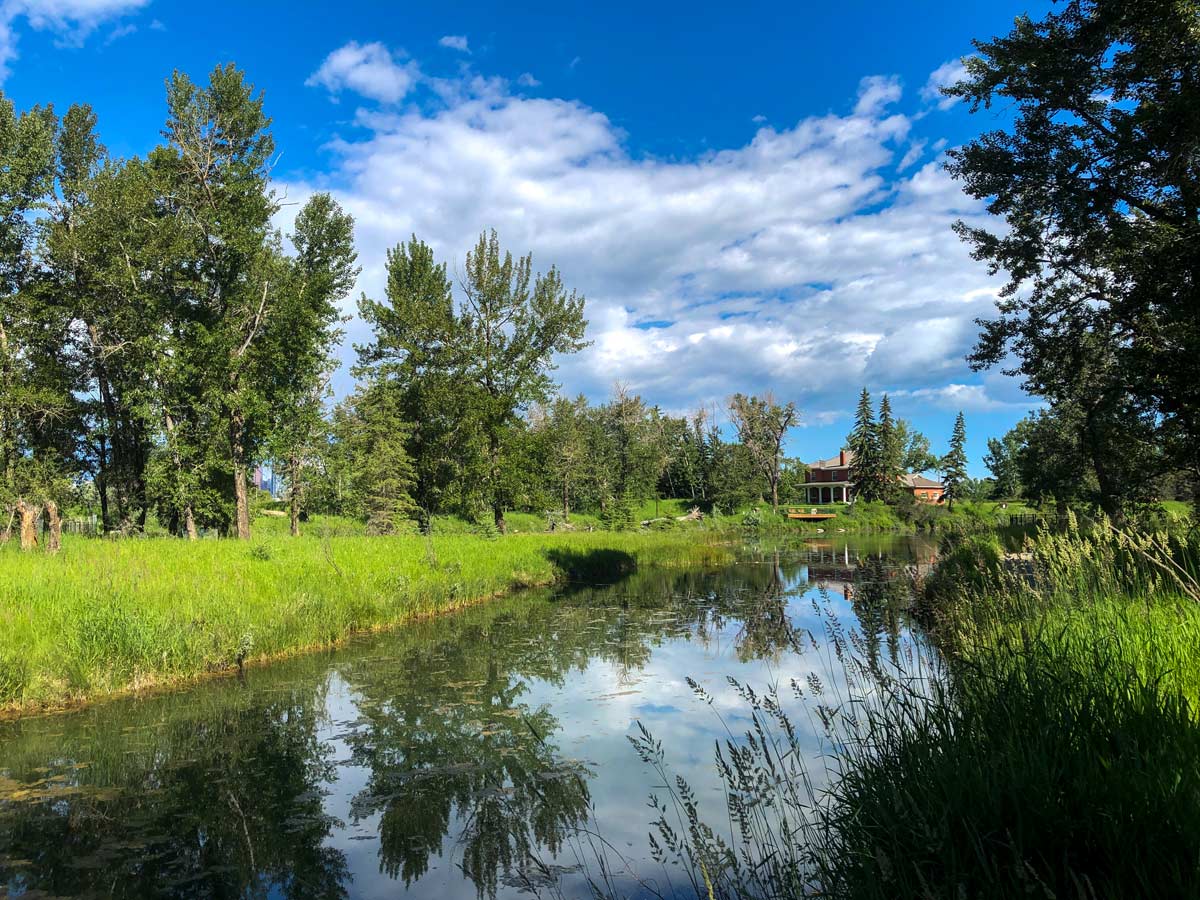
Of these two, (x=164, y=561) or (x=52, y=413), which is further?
(x=52, y=413)

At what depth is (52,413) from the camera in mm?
22438

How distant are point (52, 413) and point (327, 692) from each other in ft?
63.9

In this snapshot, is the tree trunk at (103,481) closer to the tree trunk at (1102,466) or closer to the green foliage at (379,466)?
the green foliage at (379,466)

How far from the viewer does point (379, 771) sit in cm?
714

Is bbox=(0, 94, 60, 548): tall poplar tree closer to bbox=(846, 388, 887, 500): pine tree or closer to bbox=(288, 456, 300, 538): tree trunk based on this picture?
bbox=(288, 456, 300, 538): tree trunk

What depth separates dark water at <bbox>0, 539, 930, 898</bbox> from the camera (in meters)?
5.17

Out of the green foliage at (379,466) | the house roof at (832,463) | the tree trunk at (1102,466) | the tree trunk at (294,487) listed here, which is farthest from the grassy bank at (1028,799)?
the house roof at (832,463)

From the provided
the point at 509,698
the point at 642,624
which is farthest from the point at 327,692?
the point at 642,624

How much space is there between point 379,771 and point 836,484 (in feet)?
299

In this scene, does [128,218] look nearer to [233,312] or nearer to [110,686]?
[233,312]

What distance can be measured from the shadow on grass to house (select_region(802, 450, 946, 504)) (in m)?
67.5

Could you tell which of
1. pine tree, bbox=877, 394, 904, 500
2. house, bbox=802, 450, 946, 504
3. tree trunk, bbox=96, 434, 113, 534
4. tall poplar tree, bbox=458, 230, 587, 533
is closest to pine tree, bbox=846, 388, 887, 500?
pine tree, bbox=877, 394, 904, 500

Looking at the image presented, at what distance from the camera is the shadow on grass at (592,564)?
2627 cm

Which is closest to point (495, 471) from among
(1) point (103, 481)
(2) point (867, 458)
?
(1) point (103, 481)
